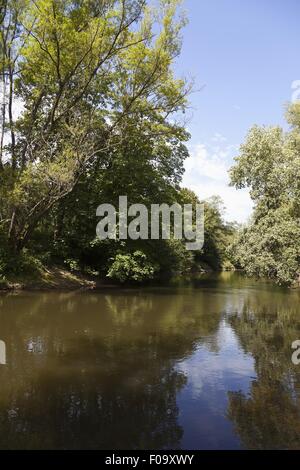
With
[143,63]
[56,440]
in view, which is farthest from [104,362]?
[143,63]

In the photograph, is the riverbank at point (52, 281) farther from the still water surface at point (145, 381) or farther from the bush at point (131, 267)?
the still water surface at point (145, 381)

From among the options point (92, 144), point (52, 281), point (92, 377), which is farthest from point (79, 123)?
point (92, 377)

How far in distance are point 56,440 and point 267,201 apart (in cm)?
2032

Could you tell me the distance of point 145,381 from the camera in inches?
341

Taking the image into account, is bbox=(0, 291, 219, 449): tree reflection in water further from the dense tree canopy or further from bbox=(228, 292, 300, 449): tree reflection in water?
the dense tree canopy

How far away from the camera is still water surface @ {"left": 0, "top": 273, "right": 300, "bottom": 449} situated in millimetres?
6129

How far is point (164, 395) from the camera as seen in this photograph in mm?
7902

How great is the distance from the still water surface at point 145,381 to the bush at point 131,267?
10507 millimetres

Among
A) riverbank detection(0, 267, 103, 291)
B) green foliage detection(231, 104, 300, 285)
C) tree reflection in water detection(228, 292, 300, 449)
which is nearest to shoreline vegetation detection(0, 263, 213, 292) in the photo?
riverbank detection(0, 267, 103, 291)

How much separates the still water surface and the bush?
1051 cm

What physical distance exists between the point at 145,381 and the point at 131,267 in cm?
1946

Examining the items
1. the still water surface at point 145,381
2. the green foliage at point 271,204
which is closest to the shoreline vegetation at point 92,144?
the green foliage at point 271,204

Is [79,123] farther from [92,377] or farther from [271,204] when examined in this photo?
[92,377]

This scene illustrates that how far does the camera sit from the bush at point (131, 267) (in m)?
27.7
